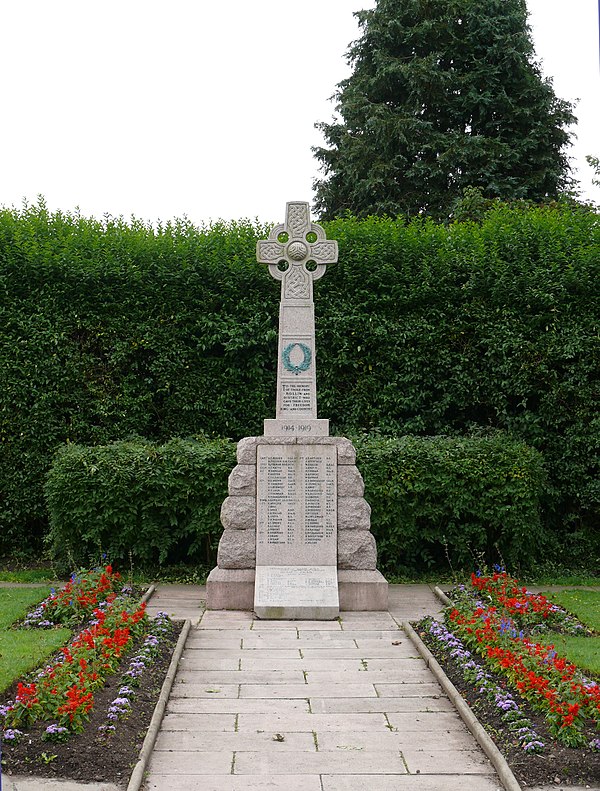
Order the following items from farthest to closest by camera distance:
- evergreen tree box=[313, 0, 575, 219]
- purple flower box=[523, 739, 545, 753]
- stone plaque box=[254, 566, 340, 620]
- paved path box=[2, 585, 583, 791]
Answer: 1. evergreen tree box=[313, 0, 575, 219]
2. stone plaque box=[254, 566, 340, 620]
3. purple flower box=[523, 739, 545, 753]
4. paved path box=[2, 585, 583, 791]

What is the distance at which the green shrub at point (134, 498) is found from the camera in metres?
9.89

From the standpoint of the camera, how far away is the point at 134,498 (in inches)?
393

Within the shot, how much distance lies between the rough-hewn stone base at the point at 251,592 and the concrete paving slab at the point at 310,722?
299 cm

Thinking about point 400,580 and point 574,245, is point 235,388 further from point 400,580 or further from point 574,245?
point 574,245

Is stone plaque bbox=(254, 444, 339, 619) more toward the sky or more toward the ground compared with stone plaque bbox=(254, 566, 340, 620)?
more toward the sky

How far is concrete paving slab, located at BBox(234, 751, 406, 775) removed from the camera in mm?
4676

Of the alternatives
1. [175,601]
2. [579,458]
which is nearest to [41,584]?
[175,601]

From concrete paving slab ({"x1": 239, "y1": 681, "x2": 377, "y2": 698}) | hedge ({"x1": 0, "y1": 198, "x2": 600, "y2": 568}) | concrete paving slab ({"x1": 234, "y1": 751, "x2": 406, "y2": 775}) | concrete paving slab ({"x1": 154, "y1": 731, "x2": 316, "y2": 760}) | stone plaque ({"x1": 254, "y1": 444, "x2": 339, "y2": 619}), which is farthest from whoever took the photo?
hedge ({"x1": 0, "y1": 198, "x2": 600, "y2": 568})

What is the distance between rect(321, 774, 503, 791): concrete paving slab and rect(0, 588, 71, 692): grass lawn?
240 centimetres

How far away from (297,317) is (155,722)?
15.2ft

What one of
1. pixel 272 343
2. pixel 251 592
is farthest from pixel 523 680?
pixel 272 343

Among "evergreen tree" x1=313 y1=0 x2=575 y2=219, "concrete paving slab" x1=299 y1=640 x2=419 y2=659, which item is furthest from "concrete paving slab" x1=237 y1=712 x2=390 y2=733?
"evergreen tree" x1=313 y1=0 x2=575 y2=219

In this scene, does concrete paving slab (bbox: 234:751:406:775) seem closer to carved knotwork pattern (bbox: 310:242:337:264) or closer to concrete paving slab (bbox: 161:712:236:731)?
concrete paving slab (bbox: 161:712:236:731)

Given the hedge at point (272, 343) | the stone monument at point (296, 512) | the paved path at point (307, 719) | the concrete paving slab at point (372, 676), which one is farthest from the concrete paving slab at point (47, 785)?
the hedge at point (272, 343)
